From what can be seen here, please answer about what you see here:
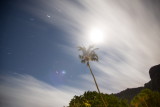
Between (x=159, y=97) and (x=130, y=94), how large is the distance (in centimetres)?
9567

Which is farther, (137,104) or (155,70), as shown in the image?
(155,70)

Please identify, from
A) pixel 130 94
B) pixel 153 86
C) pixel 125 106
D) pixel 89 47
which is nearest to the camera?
pixel 89 47

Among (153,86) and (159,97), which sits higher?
(153,86)

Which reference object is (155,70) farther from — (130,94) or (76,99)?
(76,99)

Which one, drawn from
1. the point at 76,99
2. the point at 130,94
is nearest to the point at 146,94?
the point at 76,99

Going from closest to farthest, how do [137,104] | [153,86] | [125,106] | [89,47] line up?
[89,47], [137,104], [125,106], [153,86]

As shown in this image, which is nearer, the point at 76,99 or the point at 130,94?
the point at 76,99

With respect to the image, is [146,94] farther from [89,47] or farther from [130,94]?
[130,94]

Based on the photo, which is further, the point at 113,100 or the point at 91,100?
the point at 113,100

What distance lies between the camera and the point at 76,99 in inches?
1865

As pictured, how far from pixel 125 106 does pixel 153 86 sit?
224 feet

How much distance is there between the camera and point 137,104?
148 ft

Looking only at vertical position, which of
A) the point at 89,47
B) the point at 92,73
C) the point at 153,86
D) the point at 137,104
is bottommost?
the point at 137,104

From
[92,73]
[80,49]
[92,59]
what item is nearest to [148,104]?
[92,73]
